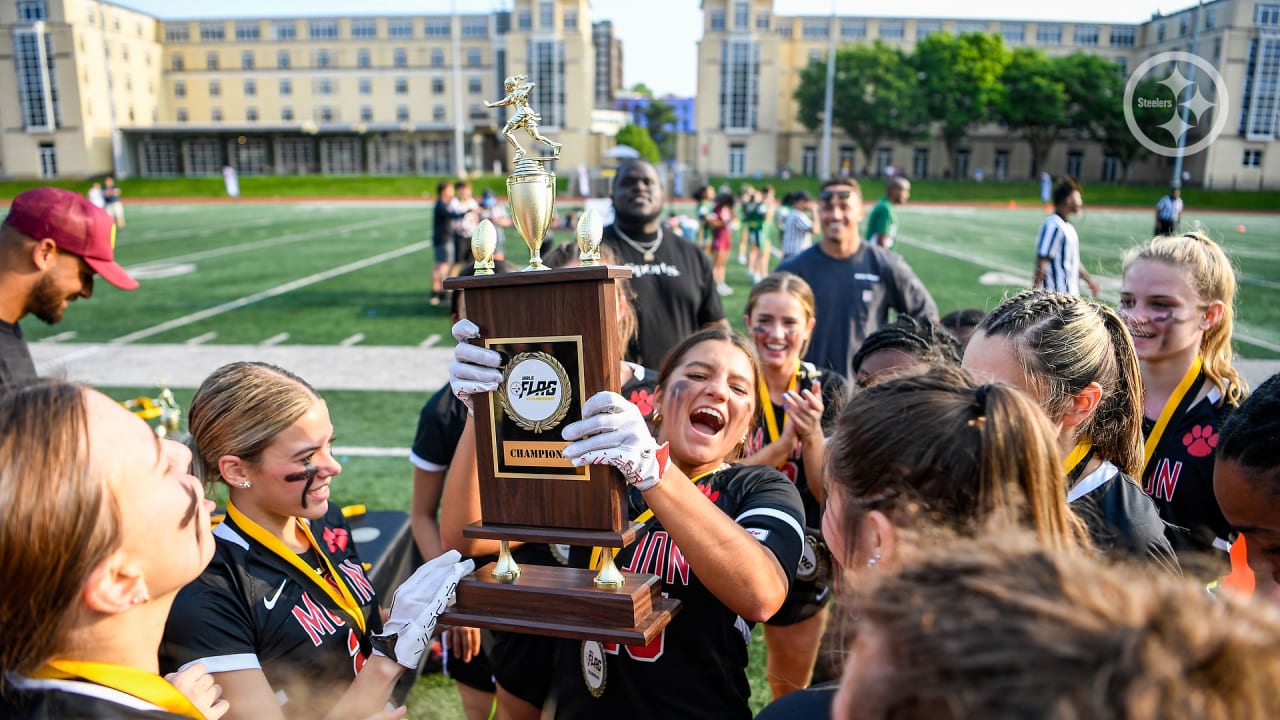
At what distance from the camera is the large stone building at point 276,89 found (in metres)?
68.0

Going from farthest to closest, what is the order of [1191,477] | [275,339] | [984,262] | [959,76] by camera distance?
[959,76] < [984,262] < [275,339] < [1191,477]

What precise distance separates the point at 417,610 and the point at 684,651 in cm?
71

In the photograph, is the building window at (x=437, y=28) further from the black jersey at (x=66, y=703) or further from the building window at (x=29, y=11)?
the black jersey at (x=66, y=703)

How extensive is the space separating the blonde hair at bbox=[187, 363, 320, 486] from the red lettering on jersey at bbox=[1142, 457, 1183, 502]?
9.40 ft

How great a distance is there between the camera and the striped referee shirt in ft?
24.9

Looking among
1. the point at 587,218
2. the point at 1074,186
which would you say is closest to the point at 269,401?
the point at 587,218

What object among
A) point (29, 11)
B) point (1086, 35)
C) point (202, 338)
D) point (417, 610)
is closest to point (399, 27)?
point (29, 11)

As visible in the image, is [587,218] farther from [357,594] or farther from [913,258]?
[913,258]

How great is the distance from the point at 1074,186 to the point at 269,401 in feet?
25.7

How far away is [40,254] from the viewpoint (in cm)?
340

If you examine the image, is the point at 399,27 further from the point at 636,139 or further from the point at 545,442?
the point at 545,442

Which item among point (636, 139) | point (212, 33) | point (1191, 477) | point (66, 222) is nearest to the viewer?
point (1191, 477)

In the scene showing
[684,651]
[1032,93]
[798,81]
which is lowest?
[684,651]

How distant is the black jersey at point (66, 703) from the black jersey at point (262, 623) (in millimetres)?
631
